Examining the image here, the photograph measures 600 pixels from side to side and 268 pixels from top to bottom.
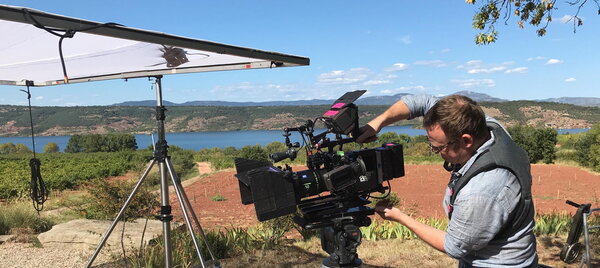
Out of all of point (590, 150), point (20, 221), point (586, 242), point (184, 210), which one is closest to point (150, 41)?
point (184, 210)

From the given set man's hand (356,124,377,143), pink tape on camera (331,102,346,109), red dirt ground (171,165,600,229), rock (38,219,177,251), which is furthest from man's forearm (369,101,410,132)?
red dirt ground (171,165,600,229)

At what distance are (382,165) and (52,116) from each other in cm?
11308

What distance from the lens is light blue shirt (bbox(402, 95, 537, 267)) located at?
4.80 feet

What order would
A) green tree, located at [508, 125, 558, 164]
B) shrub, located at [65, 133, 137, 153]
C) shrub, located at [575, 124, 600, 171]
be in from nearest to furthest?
shrub, located at [575, 124, 600, 171] → green tree, located at [508, 125, 558, 164] → shrub, located at [65, 133, 137, 153]

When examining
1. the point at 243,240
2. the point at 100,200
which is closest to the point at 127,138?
the point at 100,200

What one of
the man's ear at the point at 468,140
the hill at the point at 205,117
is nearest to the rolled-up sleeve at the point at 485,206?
the man's ear at the point at 468,140

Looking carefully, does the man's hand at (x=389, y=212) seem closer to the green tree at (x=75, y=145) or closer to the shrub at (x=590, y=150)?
the shrub at (x=590, y=150)

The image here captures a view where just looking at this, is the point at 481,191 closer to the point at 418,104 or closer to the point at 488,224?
the point at 488,224

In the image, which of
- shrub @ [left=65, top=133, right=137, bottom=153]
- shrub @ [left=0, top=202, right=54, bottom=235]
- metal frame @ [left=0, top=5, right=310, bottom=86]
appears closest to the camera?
metal frame @ [left=0, top=5, right=310, bottom=86]

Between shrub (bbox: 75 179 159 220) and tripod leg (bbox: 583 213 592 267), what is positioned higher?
tripod leg (bbox: 583 213 592 267)

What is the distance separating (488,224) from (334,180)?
80cm

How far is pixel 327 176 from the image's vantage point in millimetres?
2070

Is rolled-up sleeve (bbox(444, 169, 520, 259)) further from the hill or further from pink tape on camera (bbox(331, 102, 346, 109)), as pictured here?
the hill

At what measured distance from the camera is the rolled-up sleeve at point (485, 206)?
146 centimetres
